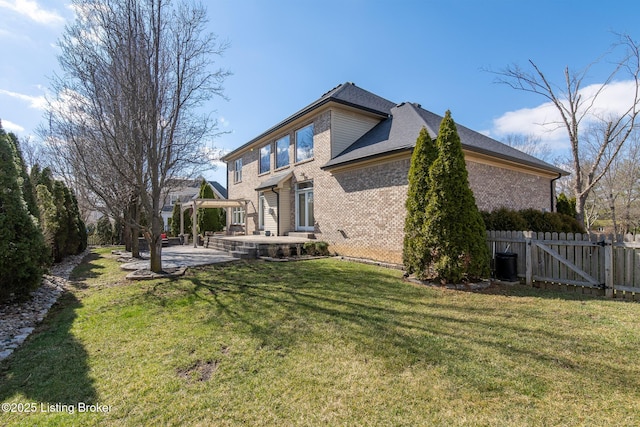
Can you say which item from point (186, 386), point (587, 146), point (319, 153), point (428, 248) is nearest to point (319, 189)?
point (319, 153)

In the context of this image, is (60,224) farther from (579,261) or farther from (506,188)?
(506,188)

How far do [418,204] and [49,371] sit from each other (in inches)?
306

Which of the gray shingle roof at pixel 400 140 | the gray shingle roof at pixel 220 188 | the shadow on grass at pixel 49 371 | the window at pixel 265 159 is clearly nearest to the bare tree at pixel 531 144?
the gray shingle roof at pixel 400 140

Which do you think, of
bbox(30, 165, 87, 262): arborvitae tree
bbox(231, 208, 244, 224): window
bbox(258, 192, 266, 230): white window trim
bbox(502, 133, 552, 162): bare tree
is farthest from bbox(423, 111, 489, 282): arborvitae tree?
bbox(502, 133, 552, 162): bare tree

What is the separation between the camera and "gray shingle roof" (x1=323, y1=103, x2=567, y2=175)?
1049 centimetres

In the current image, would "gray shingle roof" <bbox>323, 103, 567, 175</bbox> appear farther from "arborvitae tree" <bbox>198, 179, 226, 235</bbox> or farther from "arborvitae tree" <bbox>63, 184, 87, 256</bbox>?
"arborvitae tree" <bbox>198, 179, 226, 235</bbox>

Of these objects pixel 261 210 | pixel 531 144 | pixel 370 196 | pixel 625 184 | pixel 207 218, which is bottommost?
pixel 207 218

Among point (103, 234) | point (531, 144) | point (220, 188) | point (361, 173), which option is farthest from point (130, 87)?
point (531, 144)

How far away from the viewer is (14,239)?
5.92m

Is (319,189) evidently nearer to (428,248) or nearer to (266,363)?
(428,248)

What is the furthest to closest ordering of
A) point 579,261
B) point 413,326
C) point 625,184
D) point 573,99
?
point 625,184 → point 573,99 → point 579,261 → point 413,326

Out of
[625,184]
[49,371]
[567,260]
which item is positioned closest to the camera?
[49,371]

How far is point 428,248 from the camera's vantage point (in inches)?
306

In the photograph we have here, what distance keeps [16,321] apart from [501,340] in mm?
7898
